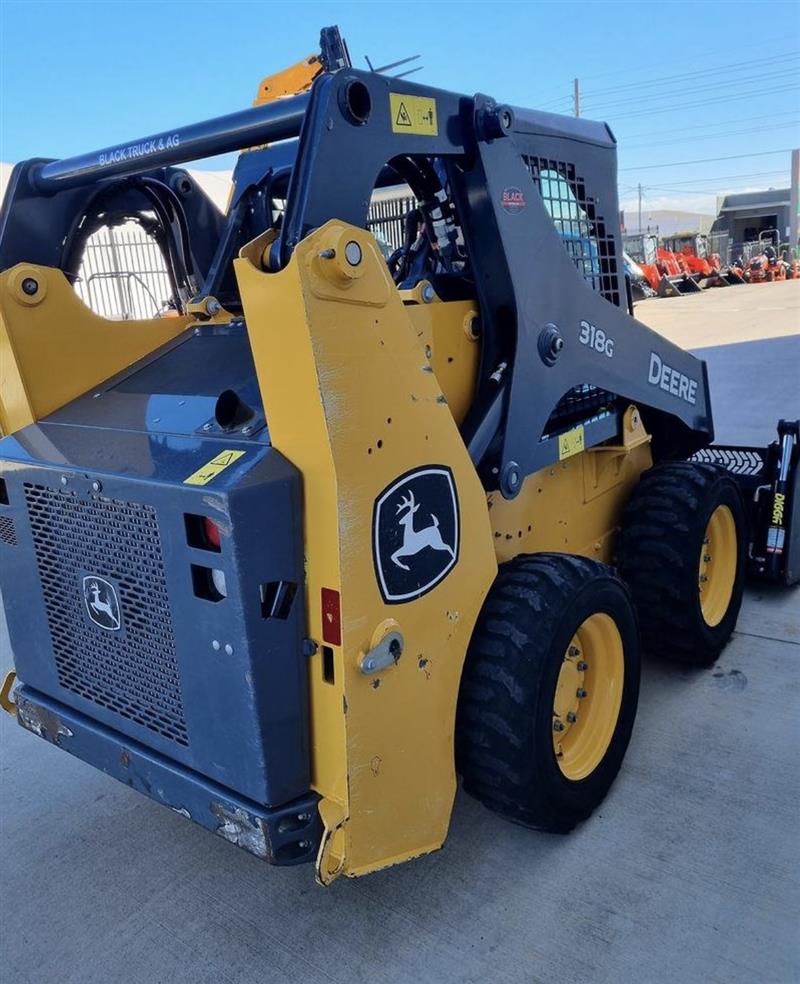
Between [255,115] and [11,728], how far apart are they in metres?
2.76

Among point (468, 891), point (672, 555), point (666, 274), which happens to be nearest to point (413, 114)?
point (672, 555)

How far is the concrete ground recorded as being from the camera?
2.26m

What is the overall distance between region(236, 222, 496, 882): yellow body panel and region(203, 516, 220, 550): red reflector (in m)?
0.21

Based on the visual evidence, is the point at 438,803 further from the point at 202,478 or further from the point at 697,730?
the point at 697,730

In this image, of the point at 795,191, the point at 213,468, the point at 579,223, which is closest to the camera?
the point at 213,468

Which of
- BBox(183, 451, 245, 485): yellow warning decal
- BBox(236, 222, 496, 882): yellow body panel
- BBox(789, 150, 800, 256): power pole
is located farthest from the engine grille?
BBox(789, 150, 800, 256): power pole

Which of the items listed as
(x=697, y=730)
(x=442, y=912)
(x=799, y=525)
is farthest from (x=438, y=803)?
(x=799, y=525)

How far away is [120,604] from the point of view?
2305 mm

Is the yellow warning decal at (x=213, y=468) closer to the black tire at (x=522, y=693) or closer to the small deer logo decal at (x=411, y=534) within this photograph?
the small deer logo decal at (x=411, y=534)

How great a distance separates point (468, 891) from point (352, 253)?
73.0 inches

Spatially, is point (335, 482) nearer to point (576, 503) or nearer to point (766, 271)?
point (576, 503)

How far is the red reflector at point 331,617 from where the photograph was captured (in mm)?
1982

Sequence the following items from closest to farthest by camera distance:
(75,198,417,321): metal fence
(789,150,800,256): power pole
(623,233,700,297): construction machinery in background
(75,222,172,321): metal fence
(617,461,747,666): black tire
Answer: (617,461,747,666): black tire, (75,198,417,321): metal fence, (75,222,172,321): metal fence, (623,233,700,297): construction machinery in background, (789,150,800,256): power pole

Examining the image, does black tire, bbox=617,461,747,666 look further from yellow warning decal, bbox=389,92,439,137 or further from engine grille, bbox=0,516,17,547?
engine grille, bbox=0,516,17,547
